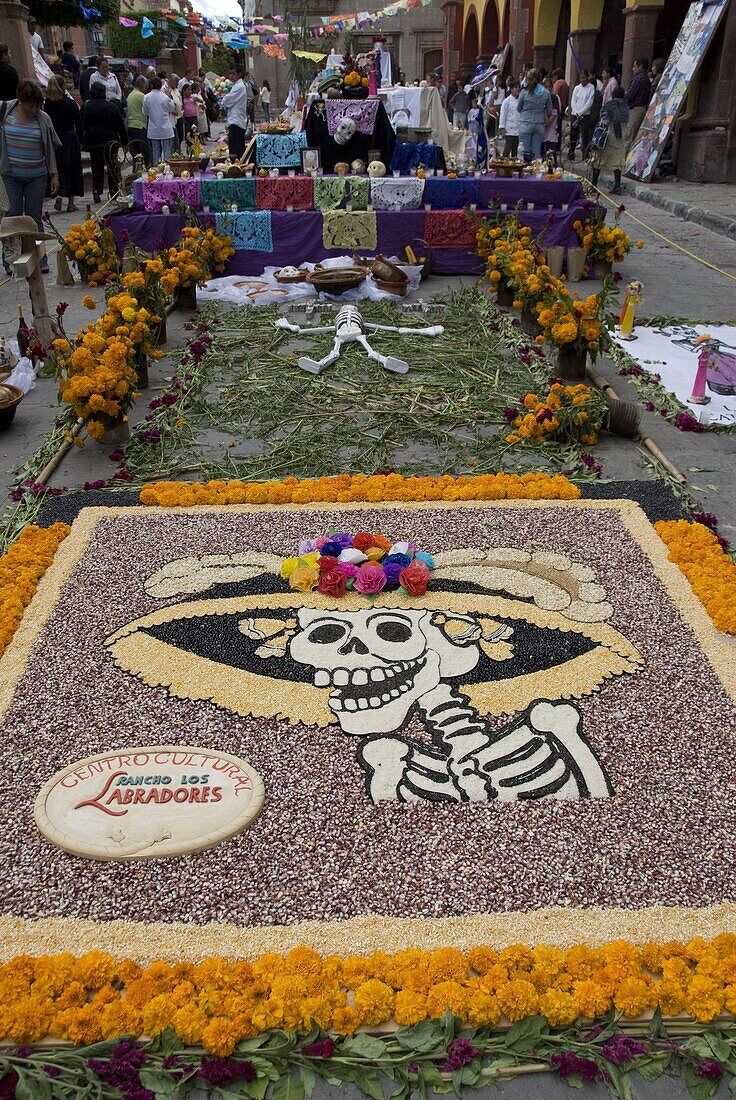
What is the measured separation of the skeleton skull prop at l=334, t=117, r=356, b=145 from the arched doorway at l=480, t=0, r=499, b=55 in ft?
72.1

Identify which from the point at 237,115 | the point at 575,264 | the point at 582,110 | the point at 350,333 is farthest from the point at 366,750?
the point at 582,110

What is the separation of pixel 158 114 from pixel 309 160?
5.15 meters

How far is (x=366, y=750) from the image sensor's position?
309 centimetres

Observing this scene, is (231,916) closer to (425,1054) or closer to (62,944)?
(62,944)

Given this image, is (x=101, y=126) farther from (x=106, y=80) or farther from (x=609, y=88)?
(x=609, y=88)

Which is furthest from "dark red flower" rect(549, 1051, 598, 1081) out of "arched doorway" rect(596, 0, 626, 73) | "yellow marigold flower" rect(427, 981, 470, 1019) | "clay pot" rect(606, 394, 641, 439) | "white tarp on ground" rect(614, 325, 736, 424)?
"arched doorway" rect(596, 0, 626, 73)

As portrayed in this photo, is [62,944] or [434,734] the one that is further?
[434,734]

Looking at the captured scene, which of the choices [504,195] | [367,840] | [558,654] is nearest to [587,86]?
[504,195]

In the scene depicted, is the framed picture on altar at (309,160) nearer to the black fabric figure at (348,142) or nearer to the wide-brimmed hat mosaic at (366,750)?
the black fabric figure at (348,142)

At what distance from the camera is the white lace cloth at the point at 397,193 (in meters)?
10.1

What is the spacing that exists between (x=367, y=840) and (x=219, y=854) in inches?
18.7

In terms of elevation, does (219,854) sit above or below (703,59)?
below

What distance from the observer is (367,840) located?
2.73 metres

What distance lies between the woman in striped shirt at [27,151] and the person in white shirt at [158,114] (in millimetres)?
6331
